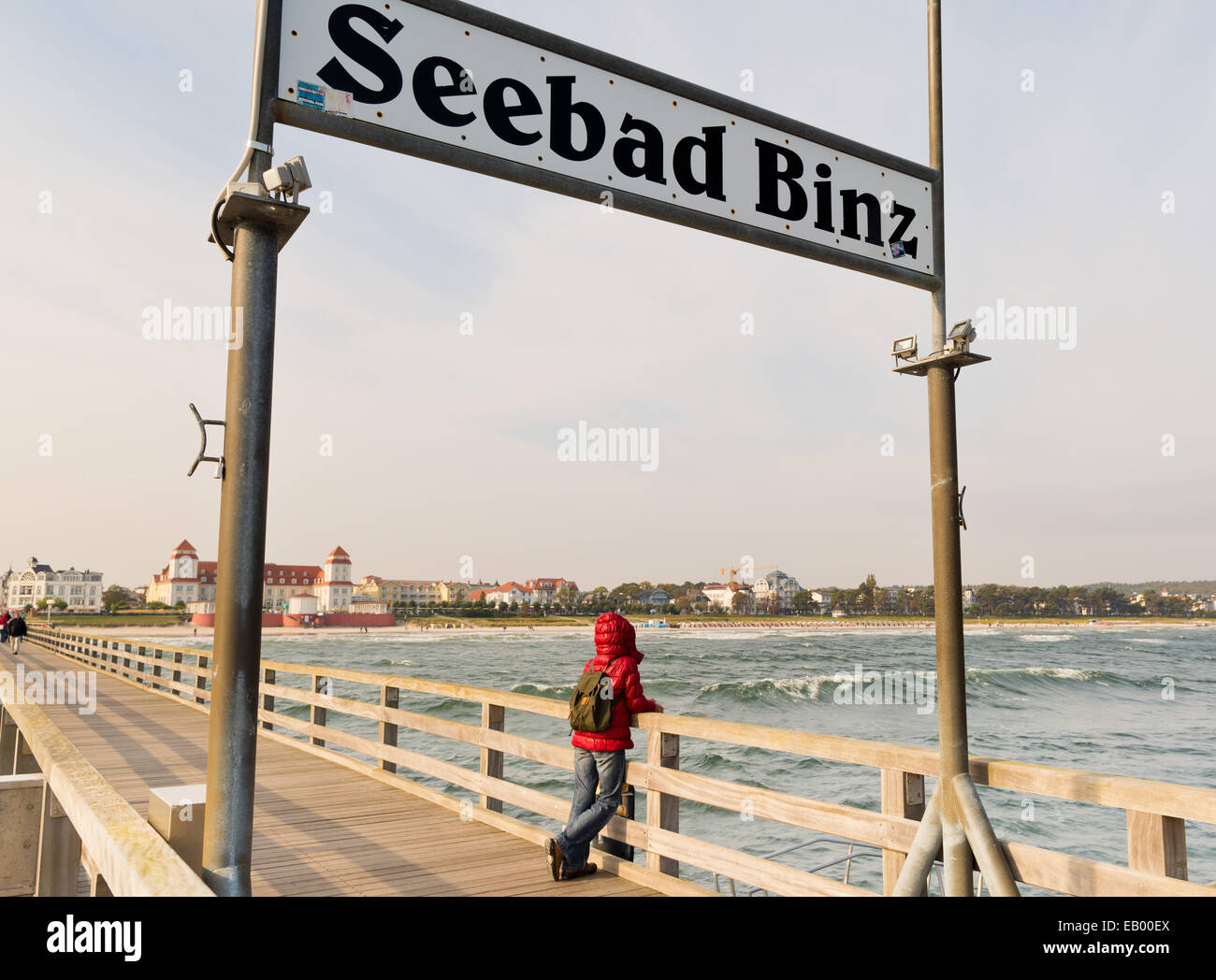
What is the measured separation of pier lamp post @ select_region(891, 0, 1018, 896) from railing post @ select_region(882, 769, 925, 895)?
0.59 feet

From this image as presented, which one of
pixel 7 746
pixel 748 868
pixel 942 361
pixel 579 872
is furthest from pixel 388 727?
pixel 942 361

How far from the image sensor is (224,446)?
99.3 inches

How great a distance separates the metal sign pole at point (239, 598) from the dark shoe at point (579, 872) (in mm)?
2932

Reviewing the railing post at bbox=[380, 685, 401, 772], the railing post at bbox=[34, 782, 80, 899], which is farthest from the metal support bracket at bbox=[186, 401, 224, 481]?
the railing post at bbox=[380, 685, 401, 772]

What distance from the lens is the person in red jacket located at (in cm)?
500

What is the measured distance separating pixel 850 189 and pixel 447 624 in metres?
163

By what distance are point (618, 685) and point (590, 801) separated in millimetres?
707

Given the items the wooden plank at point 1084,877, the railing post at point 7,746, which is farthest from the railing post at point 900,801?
the railing post at point 7,746

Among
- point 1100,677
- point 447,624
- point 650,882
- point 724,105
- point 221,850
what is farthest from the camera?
point 447,624

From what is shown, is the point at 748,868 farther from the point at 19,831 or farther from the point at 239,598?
the point at 19,831

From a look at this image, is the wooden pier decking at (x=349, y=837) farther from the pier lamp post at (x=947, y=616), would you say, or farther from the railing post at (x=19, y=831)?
the pier lamp post at (x=947, y=616)

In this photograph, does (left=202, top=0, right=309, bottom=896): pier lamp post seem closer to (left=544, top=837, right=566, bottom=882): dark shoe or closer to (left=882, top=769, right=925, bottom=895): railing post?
(left=882, top=769, right=925, bottom=895): railing post
